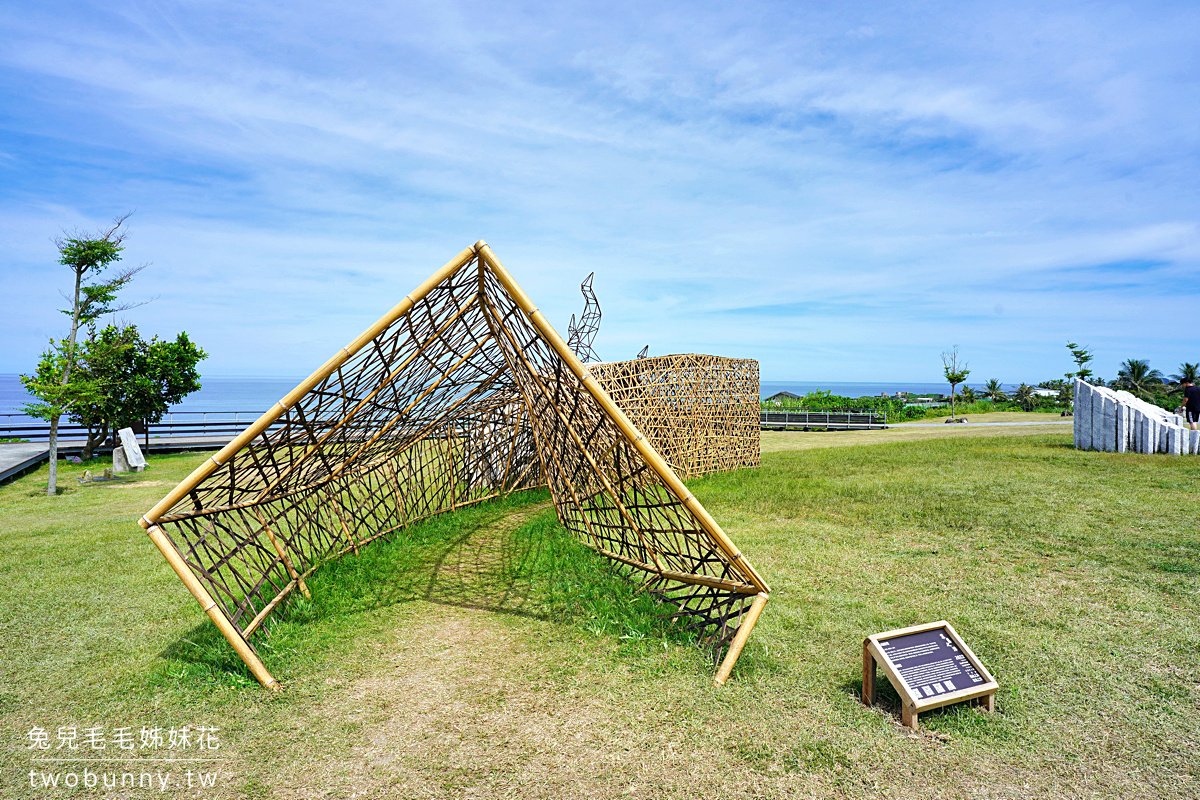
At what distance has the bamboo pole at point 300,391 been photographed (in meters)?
3.64

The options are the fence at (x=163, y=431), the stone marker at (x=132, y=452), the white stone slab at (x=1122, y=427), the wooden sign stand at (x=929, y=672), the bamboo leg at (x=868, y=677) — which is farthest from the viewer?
the fence at (x=163, y=431)

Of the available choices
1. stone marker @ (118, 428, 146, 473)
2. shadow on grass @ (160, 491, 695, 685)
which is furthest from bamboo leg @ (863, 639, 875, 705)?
stone marker @ (118, 428, 146, 473)

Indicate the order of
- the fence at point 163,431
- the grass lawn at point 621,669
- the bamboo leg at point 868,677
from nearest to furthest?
the grass lawn at point 621,669 → the bamboo leg at point 868,677 → the fence at point 163,431

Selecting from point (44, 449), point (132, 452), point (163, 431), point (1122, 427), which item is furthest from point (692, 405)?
point (163, 431)

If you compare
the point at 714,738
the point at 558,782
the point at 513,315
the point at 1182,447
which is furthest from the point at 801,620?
the point at 1182,447

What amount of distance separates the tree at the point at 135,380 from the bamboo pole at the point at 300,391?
13416 mm

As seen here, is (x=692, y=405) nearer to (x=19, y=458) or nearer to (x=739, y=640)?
(x=739, y=640)

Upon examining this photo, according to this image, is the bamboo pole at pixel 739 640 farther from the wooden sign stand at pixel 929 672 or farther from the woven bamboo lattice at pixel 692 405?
the woven bamboo lattice at pixel 692 405

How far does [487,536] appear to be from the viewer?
736 cm

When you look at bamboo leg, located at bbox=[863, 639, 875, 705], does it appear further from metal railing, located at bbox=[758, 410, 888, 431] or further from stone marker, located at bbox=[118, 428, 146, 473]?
metal railing, located at bbox=[758, 410, 888, 431]

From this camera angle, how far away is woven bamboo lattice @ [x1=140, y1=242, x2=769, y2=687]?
377 cm

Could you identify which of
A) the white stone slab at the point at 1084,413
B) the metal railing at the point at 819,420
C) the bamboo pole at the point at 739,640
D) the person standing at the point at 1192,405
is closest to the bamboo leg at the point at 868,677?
the bamboo pole at the point at 739,640

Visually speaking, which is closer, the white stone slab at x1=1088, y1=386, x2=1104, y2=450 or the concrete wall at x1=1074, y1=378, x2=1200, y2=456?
the concrete wall at x1=1074, y1=378, x2=1200, y2=456

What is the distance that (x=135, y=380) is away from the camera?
1559 centimetres
